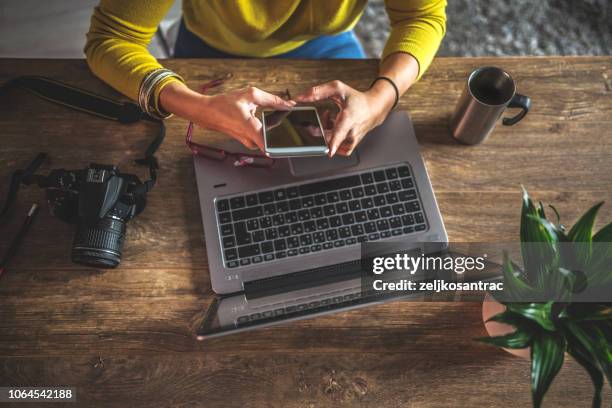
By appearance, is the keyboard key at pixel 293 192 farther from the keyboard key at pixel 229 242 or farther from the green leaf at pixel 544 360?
the green leaf at pixel 544 360

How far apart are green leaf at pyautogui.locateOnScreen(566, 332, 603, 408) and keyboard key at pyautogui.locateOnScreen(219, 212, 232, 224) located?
0.54 metres

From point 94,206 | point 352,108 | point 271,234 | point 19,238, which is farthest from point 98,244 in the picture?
point 352,108

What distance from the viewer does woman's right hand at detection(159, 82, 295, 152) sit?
0.78 metres

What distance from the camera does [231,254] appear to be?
31.0 inches

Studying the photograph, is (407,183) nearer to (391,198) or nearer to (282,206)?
(391,198)

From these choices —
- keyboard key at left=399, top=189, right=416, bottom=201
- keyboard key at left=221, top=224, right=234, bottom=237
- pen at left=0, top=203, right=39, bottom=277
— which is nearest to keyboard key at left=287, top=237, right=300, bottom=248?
keyboard key at left=221, top=224, right=234, bottom=237

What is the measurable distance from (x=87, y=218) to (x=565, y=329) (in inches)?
28.2

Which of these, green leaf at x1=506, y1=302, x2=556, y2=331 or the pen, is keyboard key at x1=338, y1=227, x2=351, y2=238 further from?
the pen

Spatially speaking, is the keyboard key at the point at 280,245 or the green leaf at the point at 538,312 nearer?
the green leaf at the point at 538,312

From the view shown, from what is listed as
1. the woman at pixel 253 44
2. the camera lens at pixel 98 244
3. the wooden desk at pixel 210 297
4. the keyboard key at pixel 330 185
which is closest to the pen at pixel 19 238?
the wooden desk at pixel 210 297

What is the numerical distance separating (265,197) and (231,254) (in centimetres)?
12

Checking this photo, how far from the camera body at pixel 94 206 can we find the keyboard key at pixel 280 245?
0.25m

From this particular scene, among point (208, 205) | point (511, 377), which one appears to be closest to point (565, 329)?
point (511, 377)

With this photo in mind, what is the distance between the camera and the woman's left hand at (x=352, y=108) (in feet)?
2.64
